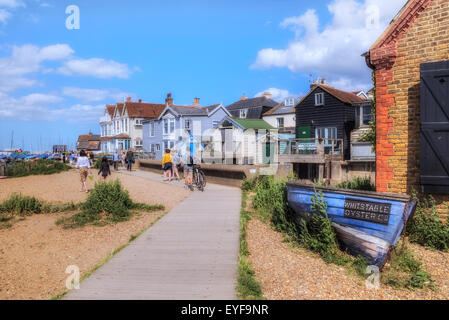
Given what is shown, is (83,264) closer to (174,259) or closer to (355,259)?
(174,259)

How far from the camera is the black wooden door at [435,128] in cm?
691

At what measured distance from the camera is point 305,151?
78.9 feet

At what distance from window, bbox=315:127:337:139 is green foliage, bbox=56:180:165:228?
2628 centimetres

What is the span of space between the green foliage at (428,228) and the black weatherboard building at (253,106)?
4287 cm

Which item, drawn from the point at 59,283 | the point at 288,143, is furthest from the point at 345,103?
the point at 59,283

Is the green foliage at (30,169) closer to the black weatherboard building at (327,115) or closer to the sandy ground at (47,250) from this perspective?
the sandy ground at (47,250)

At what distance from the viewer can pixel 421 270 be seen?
5.99 metres

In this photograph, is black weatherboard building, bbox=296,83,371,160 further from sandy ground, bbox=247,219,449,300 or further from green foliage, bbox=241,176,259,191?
sandy ground, bbox=247,219,449,300

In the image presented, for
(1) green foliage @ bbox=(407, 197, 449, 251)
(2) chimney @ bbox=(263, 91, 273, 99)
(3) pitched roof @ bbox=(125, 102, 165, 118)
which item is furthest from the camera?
(3) pitched roof @ bbox=(125, 102, 165, 118)

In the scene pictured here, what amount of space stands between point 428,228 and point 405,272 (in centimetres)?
159

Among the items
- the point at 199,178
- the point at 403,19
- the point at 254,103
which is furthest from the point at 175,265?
the point at 254,103

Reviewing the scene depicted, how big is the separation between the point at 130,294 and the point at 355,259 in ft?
13.2

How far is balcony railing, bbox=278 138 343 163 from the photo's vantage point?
914 inches

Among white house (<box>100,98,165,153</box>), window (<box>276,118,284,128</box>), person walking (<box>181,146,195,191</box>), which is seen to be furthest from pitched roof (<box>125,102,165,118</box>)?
person walking (<box>181,146,195,191</box>)
